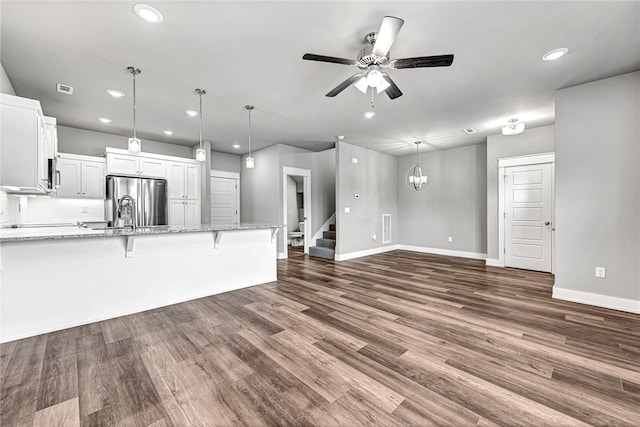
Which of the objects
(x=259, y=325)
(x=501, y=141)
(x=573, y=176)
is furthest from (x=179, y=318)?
(x=501, y=141)

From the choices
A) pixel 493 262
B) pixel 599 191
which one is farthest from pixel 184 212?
pixel 599 191

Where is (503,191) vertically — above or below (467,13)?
below

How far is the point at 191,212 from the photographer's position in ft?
19.5

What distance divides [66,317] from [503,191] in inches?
283

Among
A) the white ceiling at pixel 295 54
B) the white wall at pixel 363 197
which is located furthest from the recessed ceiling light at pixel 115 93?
the white wall at pixel 363 197

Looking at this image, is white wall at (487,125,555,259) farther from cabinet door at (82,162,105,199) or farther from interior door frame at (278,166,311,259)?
cabinet door at (82,162,105,199)

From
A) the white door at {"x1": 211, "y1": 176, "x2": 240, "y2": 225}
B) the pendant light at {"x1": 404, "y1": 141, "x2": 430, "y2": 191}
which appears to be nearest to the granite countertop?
the white door at {"x1": 211, "y1": 176, "x2": 240, "y2": 225}

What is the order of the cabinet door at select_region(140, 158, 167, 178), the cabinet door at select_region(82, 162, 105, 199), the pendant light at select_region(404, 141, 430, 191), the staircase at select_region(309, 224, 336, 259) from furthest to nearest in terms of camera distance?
the pendant light at select_region(404, 141, 430, 191) → the staircase at select_region(309, 224, 336, 259) → the cabinet door at select_region(140, 158, 167, 178) → the cabinet door at select_region(82, 162, 105, 199)

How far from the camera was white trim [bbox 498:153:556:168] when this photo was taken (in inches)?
192

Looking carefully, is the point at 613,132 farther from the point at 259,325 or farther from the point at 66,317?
the point at 66,317

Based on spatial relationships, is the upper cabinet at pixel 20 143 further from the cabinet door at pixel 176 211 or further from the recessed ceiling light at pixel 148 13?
the cabinet door at pixel 176 211

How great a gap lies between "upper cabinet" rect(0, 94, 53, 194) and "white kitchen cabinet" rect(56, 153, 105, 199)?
245cm

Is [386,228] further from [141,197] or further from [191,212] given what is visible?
[141,197]

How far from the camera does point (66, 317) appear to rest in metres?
2.65
